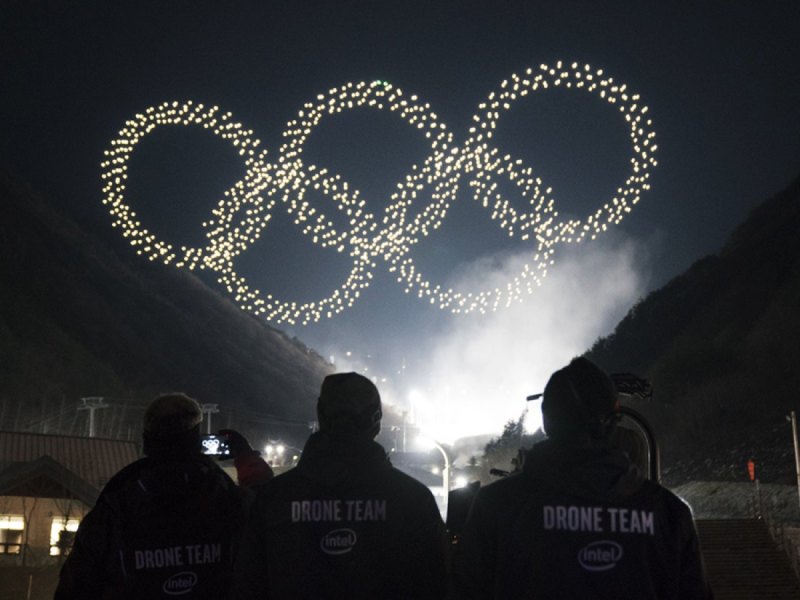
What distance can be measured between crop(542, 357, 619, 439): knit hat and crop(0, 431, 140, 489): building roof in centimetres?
2968

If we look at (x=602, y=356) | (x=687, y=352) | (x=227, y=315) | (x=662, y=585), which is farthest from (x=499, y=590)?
(x=227, y=315)

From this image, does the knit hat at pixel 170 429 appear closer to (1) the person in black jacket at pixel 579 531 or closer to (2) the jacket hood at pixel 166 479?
(2) the jacket hood at pixel 166 479

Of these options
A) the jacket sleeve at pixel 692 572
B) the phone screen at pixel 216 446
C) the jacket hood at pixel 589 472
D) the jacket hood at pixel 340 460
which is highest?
the phone screen at pixel 216 446

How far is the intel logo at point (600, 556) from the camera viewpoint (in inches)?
131

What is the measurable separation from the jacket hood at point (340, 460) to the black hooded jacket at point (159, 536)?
0.79 m

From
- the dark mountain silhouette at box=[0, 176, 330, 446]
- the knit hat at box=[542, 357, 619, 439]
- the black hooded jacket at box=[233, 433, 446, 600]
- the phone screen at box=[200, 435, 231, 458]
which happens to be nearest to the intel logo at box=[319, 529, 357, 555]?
the black hooded jacket at box=[233, 433, 446, 600]

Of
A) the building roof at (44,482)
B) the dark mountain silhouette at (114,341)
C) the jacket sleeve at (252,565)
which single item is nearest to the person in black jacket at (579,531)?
the jacket sleeve at (252,565)

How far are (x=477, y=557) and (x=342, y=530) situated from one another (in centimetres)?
73

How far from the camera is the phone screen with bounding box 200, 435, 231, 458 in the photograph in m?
5.18

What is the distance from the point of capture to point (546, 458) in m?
3.44

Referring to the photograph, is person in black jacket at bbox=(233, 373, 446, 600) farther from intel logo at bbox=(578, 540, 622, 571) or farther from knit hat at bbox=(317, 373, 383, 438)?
intel logo at bbox=(578, 540, 622, 571)

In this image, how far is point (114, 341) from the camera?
80438 mm

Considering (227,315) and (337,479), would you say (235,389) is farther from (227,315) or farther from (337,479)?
(337,479)

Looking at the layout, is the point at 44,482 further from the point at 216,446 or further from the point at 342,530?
the point at 342,530
